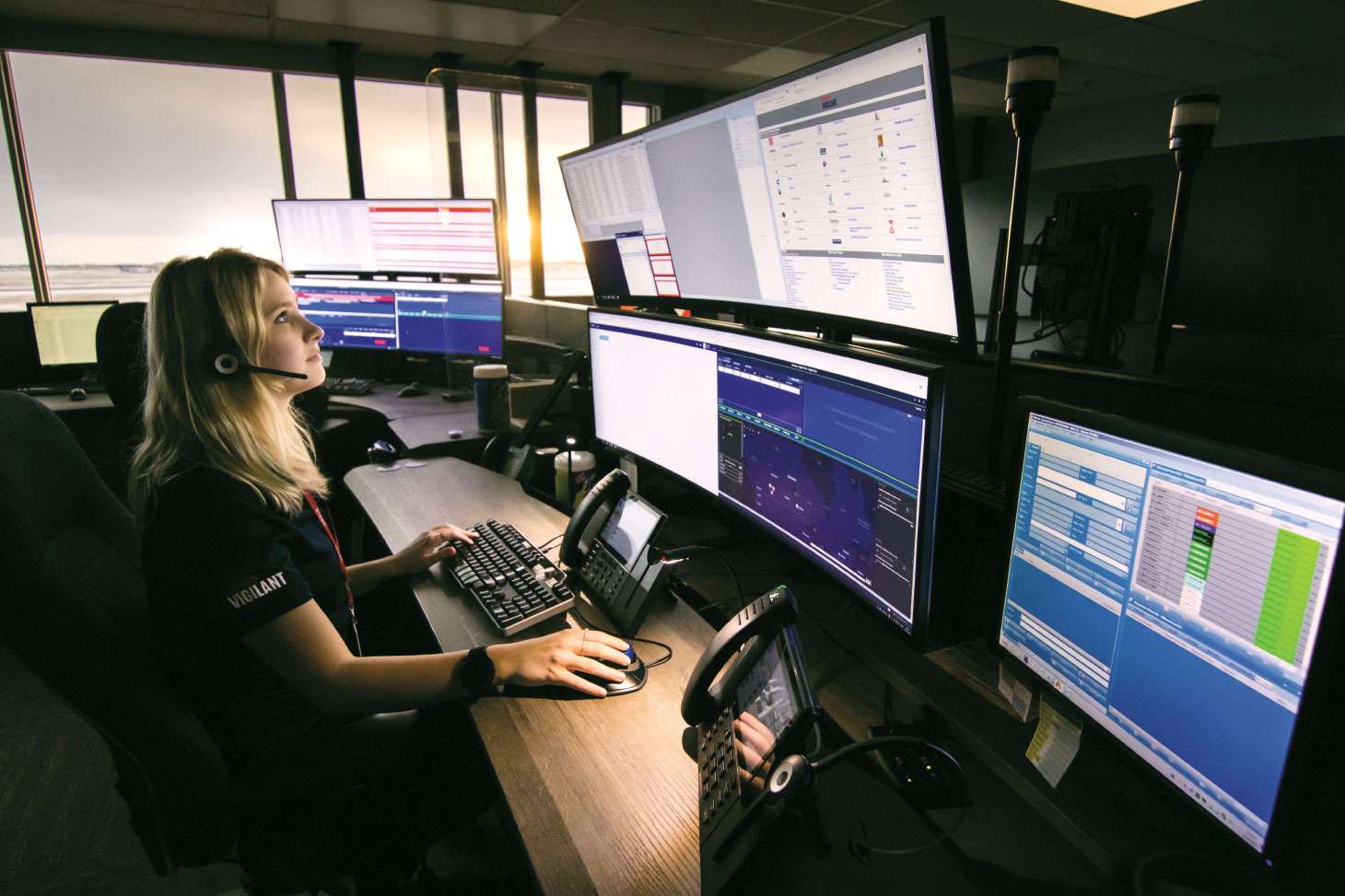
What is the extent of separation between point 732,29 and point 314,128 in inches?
112

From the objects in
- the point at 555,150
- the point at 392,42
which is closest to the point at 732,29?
the point at 555,150

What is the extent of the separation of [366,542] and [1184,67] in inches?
250

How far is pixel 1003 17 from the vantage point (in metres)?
4.09

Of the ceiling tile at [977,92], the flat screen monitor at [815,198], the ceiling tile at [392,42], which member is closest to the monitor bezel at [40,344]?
the ceiling tile at [392,42]

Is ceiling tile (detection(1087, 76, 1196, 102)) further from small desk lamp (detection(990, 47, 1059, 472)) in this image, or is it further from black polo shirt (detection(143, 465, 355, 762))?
black polo shirt (detection(143, 465, 355, 762))

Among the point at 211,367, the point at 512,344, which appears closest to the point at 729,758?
the point at 211,367

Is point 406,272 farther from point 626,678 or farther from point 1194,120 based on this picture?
point 1194,120

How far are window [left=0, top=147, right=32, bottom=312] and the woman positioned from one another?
420cm

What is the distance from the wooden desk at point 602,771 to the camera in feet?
2.44

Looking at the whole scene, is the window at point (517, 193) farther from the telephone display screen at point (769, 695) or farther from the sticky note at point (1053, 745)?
the sticky note at point (1053, 745)

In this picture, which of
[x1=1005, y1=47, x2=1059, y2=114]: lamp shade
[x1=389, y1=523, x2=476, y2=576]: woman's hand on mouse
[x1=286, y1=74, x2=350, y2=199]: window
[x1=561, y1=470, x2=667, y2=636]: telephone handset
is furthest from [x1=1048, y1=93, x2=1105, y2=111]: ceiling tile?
[x1=389, y1=523, x2=476, y2=576]: woman's hand on mouse

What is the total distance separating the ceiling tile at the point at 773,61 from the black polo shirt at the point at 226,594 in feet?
15.3

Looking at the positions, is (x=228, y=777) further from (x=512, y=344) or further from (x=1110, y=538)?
(x=512, y=344)

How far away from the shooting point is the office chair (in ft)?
3.03
